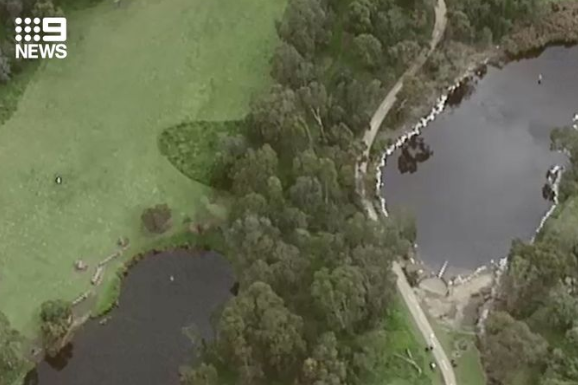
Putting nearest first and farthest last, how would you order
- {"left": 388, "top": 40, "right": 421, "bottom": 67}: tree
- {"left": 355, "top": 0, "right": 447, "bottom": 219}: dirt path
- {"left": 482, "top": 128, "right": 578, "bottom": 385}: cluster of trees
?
1. {"left": 482, "top": 128, "right": 578, "bottom": 385}: cluster of trees
2. {"left": 355, "top": 0, "right": 447, "bottom": 219}: dirt path
3. {"left": 388, "top": 40, "right": 421, "bottom": 67}: tree

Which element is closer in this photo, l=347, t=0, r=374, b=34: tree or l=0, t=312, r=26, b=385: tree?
l=0, t=312, r=26, b=385: tree

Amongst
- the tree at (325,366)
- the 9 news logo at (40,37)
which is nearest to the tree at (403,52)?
the tree at (325,366)

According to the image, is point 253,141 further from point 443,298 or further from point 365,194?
point 443,298

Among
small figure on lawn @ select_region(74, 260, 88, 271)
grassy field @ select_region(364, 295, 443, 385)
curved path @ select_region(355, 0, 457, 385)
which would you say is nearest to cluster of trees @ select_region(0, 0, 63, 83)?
small figure on lawn @ select_region(74, 260, 88, 271)

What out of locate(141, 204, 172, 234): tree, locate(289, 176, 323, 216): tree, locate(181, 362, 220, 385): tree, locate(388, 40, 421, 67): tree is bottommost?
locate(181, 362, 220, 385): tree

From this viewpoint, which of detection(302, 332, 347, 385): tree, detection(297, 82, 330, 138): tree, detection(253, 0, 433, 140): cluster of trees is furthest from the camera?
detection(253, 0, 433, 140): cluster of trees

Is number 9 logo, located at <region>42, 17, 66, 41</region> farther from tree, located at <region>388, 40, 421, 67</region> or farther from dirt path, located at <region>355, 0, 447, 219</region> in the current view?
tree, located at <region>388, 40, 421, 67</region>

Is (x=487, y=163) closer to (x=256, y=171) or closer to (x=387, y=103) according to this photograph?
(x=387, y=103)

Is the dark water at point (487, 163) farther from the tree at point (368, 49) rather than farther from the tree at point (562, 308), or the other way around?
the tree at point (562, 308)

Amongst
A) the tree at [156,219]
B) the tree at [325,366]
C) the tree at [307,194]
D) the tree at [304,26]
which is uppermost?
the tree at [304,26]
